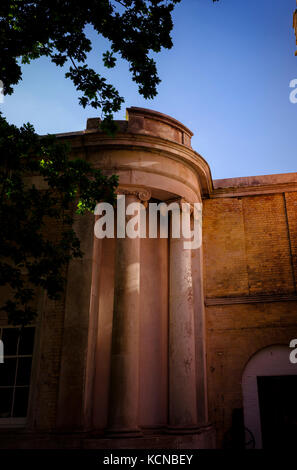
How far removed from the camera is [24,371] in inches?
393

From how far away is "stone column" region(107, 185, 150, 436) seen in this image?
899 centimetres

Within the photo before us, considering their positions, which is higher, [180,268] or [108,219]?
[108,219]

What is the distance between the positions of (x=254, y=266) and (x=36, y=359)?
23.1ft

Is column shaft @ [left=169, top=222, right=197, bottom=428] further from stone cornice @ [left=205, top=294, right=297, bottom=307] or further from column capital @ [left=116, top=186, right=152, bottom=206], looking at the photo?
stone cornice @ [left=205, top=294, right=297, bottom=307]

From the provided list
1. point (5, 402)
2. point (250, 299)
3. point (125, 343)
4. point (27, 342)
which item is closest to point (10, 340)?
point (27, 342)

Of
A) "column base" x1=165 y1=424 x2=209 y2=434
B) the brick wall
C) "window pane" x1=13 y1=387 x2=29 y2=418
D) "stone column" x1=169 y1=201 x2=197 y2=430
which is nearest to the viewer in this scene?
"column base" x1=165 y1=424 x2=209 y2=434

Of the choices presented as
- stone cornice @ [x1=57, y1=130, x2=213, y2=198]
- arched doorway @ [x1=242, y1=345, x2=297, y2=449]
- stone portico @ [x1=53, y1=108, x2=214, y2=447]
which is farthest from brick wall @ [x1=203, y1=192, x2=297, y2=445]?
stone cornice @ [x1=57, y1=130, x2=213, y2=198]

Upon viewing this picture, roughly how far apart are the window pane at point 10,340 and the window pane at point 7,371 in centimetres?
19

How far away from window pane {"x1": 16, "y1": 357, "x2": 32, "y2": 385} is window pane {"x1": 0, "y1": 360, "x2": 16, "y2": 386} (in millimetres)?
149

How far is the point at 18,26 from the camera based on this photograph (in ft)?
23.0

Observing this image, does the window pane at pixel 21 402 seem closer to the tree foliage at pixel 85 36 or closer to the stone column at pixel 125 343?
the stone column at pixel 125 343

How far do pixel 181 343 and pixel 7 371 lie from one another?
430 cm

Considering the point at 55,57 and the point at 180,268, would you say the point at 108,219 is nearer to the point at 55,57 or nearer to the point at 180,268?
the point at 180,268

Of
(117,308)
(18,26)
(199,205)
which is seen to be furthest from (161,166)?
(18,26)
